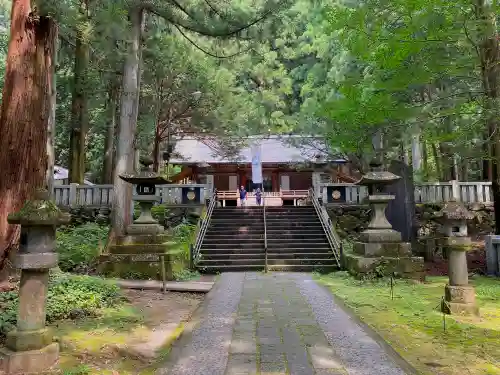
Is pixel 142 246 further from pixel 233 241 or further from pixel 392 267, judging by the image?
pixel 392 267

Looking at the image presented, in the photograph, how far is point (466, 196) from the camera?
46.7ft

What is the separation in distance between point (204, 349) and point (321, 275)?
647 centimetres

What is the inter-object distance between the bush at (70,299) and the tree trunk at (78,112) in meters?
7.86

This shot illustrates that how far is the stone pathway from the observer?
3594mm

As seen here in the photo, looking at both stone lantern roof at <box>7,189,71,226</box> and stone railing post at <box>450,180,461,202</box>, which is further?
stone railing post at <box>450,180,461,202</box>

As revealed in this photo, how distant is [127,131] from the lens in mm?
10164

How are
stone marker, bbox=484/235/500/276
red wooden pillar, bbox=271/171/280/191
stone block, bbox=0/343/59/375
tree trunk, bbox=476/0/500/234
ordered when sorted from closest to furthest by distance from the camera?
stone block, bbox=0/343/59/375 < tree trunk, bbox=476/0/500/234 < stone marker, bbox=484/235/500/276 < red wooden pillar, bbox=271/171/280/191

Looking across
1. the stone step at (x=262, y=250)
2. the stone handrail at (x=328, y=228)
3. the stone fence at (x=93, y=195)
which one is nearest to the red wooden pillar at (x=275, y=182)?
the stone handrail at (x=328, y=228)

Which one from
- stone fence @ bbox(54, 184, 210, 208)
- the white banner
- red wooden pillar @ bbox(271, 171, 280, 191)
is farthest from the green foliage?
red wooden pillar @ bbox(271, 171, 280, 191)

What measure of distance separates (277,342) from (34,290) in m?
2.56

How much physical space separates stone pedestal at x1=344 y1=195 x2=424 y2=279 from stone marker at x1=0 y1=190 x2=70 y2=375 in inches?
279

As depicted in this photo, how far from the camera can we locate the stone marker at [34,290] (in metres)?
3.50

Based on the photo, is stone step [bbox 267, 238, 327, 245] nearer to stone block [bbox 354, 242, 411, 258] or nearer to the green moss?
stone block [bbox 354, 242, 411, 258]

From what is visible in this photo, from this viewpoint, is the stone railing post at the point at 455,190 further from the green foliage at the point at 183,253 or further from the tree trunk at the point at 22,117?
the tree trunk at the point at 22,117
